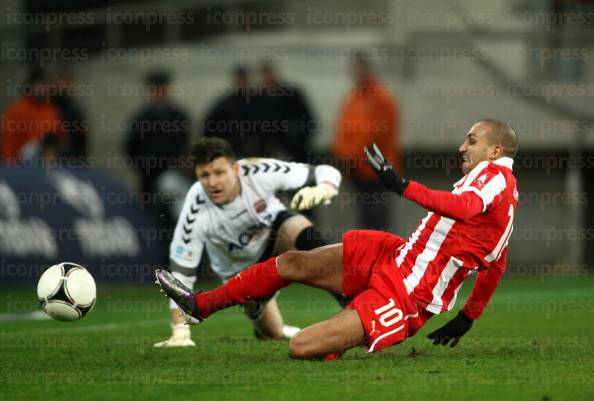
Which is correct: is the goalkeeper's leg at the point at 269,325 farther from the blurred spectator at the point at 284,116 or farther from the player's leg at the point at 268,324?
the blurred spectator at the point at 284,116

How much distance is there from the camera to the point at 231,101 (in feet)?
51.9

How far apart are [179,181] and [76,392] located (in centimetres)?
921

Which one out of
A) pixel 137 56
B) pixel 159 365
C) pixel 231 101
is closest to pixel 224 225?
pixel 159 365

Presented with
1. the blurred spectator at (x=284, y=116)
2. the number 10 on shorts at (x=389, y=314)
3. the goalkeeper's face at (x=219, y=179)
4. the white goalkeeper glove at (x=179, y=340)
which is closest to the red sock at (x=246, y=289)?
the number 10 on shorts at (x=389, y=314)

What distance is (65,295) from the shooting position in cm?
838

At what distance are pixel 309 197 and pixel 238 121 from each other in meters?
7.02

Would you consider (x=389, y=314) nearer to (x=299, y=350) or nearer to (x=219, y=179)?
(x=299, y=350)

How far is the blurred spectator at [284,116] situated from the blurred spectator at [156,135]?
3.64ft

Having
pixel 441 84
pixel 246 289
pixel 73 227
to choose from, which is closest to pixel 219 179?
pixel 246 289

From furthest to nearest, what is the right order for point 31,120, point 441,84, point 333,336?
1. point 441,84
2. point 31,120
3. point 333,336

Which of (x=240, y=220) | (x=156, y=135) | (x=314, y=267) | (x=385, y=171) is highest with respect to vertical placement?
(x=385, y=171)

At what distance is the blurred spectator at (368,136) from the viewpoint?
1547 centimetres

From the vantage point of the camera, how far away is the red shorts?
7.71 meters

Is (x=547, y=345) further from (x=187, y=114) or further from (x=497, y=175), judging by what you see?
(x=187, y=114)
